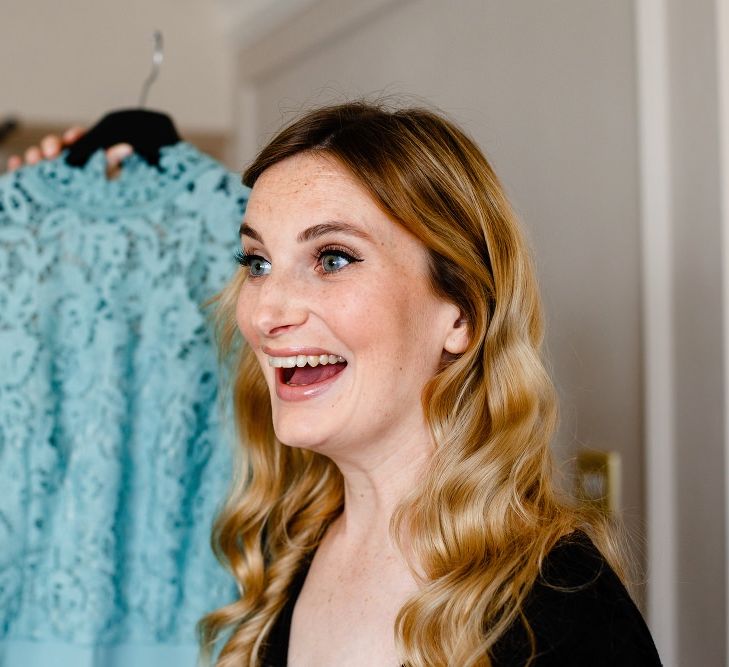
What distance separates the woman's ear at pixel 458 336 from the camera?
1186 mm

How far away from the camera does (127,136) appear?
144cm

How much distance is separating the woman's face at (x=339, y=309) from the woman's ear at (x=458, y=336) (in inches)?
1.3

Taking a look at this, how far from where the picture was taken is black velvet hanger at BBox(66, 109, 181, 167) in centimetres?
142

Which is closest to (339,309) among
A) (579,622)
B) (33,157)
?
(579,622)

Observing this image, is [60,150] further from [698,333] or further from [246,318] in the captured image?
[698,333]

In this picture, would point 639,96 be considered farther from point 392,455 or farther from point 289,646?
point 289,646

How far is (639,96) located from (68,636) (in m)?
1.21

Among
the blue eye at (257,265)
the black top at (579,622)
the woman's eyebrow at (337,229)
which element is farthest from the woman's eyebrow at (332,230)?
the black top at (579,622)

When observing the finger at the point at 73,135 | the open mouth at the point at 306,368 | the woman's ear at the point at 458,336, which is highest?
the finger at the point at 73,135

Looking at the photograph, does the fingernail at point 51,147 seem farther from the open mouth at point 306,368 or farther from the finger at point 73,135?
the open mouth at point 306,368

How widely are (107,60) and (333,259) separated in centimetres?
192

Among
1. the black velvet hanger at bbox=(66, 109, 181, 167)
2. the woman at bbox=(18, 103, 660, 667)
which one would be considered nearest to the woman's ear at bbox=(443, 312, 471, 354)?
the woman at bbox=(18, 103, 660, 667)

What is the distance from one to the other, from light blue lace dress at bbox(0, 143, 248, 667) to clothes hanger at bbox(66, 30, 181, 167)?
0.9 inches

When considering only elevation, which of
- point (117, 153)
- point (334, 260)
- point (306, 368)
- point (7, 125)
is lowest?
point (306, 368)
